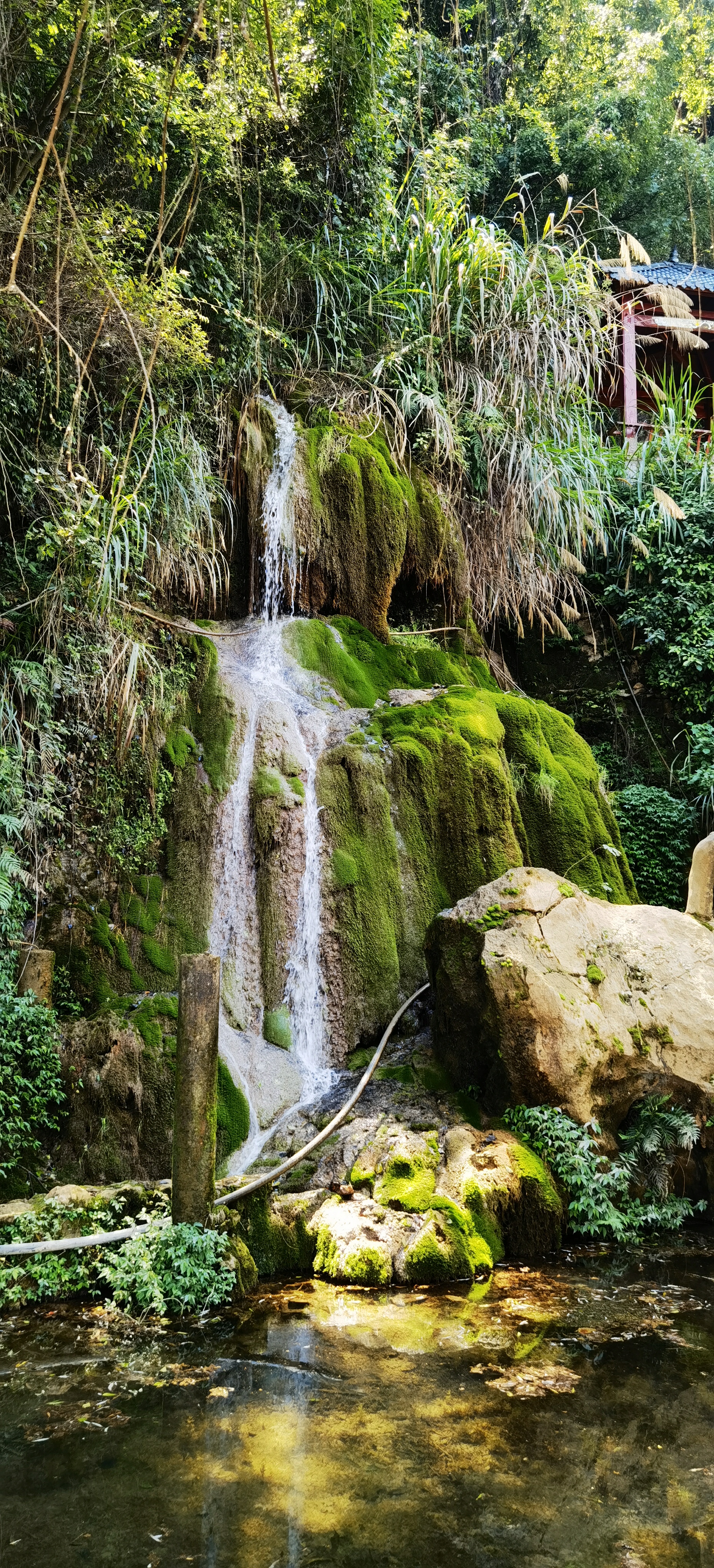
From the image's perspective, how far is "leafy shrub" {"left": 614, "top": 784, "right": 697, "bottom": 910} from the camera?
9.68 m

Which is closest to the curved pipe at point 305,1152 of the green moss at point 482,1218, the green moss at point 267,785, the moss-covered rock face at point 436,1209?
the moss-covered rock face at point 436,1209

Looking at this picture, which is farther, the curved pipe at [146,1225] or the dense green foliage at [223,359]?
the dense green foliage at [223,359]

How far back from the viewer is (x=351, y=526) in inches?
358

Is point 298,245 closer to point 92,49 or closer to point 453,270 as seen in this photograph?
point 453,270

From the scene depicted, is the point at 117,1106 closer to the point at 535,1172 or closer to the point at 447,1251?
the point at 447,1251

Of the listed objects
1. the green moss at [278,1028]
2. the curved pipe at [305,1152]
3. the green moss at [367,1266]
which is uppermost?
the green moss at [278,1028]

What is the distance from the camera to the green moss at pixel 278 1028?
20.5 ft

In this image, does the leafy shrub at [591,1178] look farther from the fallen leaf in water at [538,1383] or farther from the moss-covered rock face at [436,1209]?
the fallen leaf in water at [538,1383]

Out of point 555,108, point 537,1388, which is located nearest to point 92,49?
point 537,1388

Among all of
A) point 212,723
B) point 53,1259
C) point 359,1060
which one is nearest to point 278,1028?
point 359,1060

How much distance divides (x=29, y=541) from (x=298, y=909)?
3087 millimetres

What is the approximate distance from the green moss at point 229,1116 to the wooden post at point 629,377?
1087 centimetres

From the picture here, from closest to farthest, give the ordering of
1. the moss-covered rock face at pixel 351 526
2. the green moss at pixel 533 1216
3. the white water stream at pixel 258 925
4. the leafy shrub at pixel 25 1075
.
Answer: the green moss at pixel 533 1216
the leafy shrub at pixel 25 1075
the white water stream at pixel 258 925
the moss-covered rock face at pixel 351 526

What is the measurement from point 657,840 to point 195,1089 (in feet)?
22.3
